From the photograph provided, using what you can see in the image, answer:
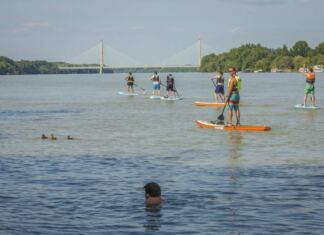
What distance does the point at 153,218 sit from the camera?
35.4 feet

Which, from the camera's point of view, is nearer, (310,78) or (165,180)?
(165,180)

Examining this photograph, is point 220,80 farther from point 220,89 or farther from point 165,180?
point 165,180

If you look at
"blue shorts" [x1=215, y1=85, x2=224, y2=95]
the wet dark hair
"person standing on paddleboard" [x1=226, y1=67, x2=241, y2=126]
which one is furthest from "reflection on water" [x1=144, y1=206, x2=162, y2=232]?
"blue shorts" [x1=215, y1=85, x2=224, y2=95]

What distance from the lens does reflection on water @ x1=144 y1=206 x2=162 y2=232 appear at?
10.3m

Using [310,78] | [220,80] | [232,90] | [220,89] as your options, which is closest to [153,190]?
[232,90]

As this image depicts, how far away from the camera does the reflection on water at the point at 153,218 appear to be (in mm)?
10297

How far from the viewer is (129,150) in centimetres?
1852

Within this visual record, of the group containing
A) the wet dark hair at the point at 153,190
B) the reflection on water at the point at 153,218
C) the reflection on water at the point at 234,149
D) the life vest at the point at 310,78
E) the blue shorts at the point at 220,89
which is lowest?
the reflection on water at the point at 153,218

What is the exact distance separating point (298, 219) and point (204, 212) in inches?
56.6

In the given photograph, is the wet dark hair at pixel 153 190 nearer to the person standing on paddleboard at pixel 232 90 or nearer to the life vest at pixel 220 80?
the person standing on paddleboard at pixel 232 90

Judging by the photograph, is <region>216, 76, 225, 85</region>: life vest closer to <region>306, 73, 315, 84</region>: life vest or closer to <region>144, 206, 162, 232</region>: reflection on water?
<region>306, 73, 315, 84</region>: life vest

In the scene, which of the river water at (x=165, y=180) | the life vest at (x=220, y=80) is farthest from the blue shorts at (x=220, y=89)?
the river water at (x=165, y=180)

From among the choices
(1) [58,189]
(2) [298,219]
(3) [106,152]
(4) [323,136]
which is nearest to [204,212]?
(2) [298,219]

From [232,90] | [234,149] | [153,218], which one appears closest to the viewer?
[153,218]
